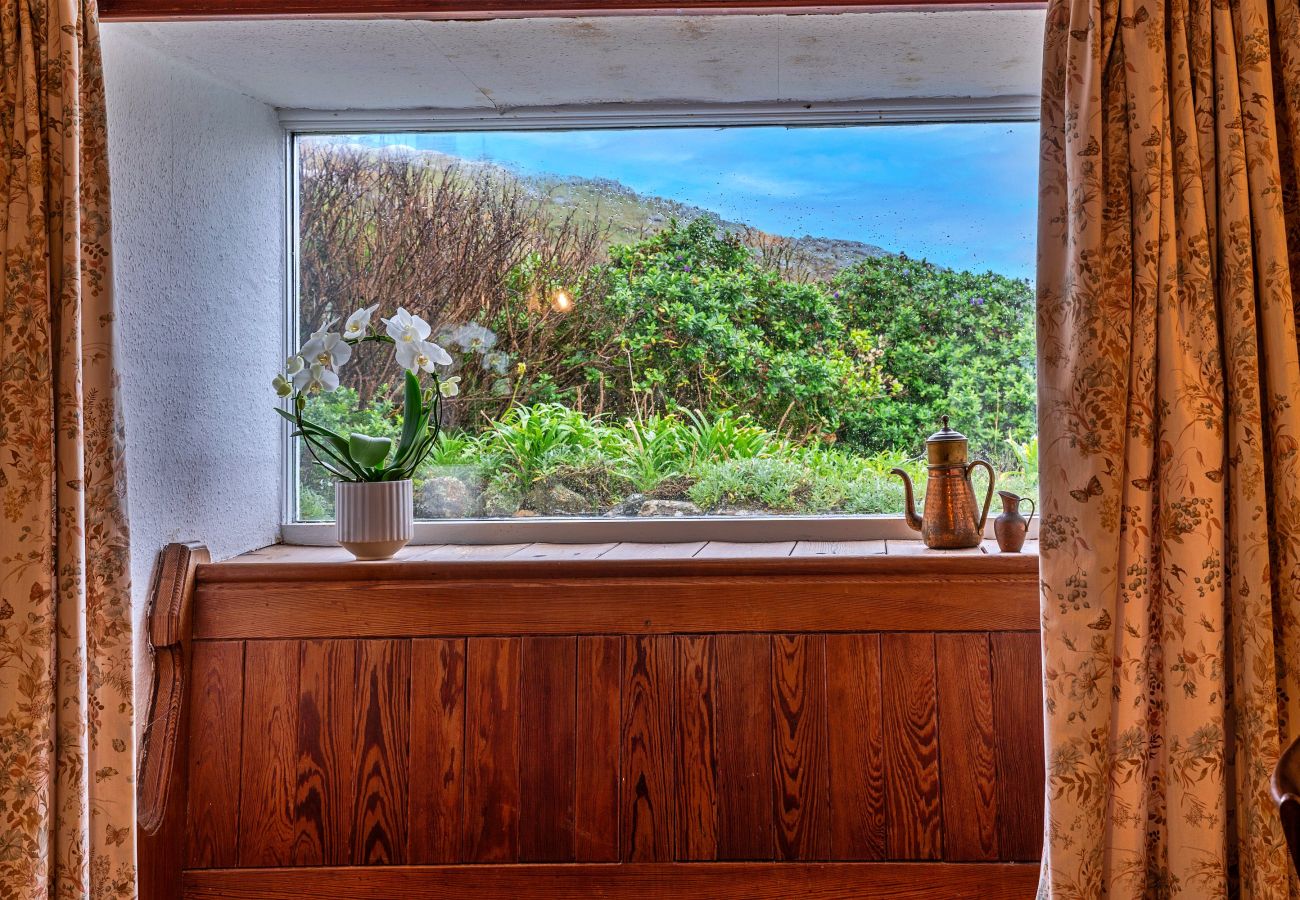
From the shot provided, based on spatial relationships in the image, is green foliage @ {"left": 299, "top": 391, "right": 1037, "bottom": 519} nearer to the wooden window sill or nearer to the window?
the window

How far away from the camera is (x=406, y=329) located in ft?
6.33

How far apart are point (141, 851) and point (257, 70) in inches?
60.0

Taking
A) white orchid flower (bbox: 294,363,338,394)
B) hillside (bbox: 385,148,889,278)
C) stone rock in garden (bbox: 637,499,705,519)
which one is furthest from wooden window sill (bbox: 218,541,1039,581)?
hillside (bbox: 385,148,889,278)

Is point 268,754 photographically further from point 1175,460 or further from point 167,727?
point 1175,460

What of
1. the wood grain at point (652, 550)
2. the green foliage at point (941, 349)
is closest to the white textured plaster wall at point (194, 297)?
the wood grain at point (652, 550)

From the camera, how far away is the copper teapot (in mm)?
1804

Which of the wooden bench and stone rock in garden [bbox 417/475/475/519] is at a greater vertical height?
stone rock in garden [bbox 417/475/475/519]

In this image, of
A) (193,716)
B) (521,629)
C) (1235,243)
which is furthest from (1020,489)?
(193,716)

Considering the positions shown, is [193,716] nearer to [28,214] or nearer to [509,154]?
[28,214]

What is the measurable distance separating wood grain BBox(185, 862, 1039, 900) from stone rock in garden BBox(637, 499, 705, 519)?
28.5 inches

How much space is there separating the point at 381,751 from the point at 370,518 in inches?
17.4

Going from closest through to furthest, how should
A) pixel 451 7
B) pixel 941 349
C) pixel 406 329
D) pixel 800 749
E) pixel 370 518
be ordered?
1. pixel 451 7
2. pixel 800 749
3. pixel 370 518
4. pixel 406 329
5. pixel 941 349

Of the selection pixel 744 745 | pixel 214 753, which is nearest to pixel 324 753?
pixel 214 753

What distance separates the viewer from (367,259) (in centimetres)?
212
